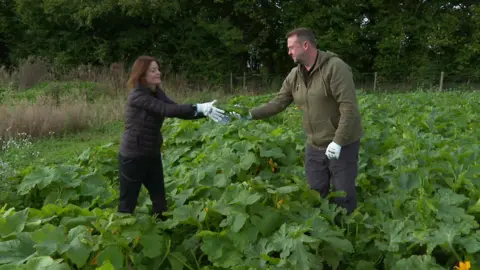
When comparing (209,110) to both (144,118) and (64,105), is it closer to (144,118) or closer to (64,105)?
(144,118)

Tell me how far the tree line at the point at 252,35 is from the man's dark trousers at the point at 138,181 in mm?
19969

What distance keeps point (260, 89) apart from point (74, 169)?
17.1m

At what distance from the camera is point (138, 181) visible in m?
4.20

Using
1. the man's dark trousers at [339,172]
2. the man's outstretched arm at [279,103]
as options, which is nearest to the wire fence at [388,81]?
the man's outstretched arm at [279,103]

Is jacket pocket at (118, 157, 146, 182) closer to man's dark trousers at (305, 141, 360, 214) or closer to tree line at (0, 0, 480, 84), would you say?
man's dark trousers at (305, 141, 360, 214)

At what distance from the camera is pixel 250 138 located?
230 inches

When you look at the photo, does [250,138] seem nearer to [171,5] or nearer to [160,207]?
[160,207]

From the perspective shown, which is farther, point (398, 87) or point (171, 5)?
point (398, 87)

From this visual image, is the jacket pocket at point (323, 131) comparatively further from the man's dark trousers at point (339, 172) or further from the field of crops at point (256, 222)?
the field of crops at point (256, 222)

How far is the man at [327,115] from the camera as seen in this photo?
412 cm

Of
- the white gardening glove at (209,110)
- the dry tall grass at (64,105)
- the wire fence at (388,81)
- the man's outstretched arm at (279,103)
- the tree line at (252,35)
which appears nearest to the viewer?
the white gardening glove at (209,110)

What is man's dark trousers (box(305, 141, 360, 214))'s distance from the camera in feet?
14.1

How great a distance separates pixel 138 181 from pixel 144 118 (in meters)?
0.52

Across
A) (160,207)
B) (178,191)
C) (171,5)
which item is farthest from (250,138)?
(171,5)
